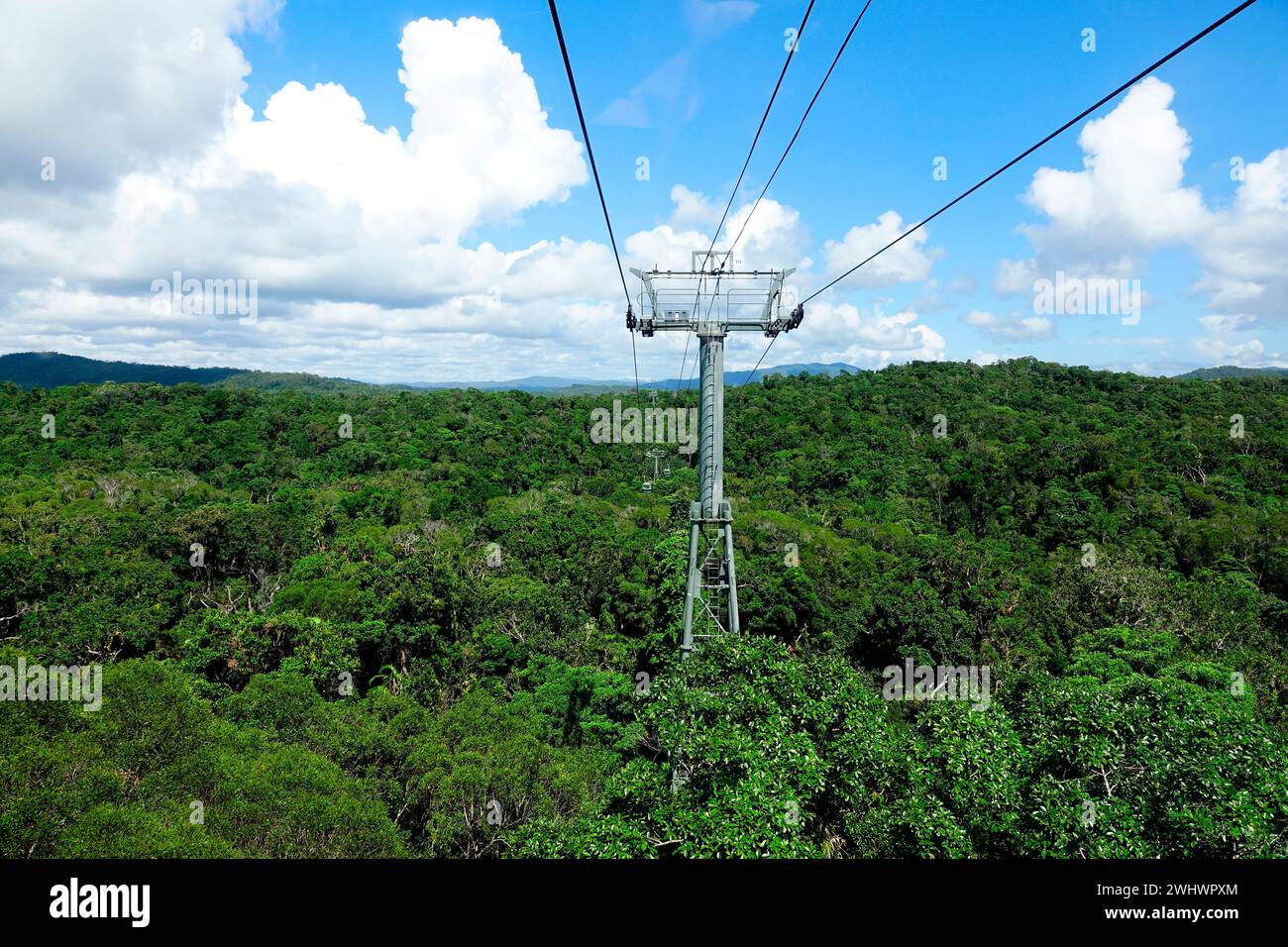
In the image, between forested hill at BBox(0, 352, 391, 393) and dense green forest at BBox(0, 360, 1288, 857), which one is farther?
forested hill at BBox(0, 352, 391, 393)

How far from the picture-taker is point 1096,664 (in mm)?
16531

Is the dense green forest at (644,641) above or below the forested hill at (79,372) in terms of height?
below

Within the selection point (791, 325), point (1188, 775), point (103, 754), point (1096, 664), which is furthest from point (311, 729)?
point (1096, 664)

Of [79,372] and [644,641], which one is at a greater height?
[79,372]

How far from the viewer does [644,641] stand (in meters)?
22.9

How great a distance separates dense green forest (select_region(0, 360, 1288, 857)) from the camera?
303 inches

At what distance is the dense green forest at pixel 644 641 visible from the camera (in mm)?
7684

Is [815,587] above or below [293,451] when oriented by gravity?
below

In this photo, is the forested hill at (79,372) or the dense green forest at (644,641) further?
the forested hill at (79,372)

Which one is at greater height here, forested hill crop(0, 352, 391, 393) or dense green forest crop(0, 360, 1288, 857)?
forested hill crop(0, 352, 391, 393)

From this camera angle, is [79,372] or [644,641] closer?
[644,641]

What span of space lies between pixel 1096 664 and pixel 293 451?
56.7 metres

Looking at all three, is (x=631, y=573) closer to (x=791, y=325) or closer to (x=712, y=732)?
(x=791, y=325)
